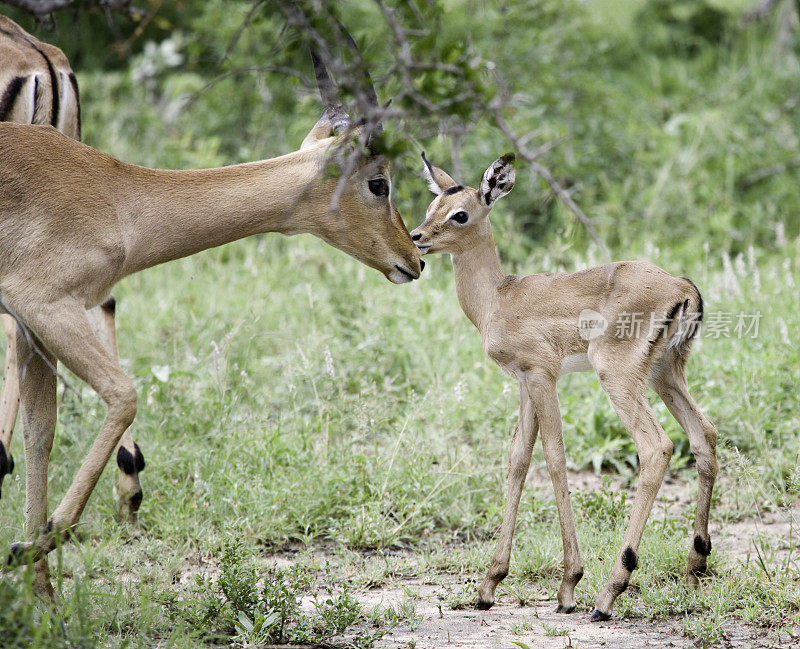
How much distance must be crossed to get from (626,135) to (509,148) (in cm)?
141

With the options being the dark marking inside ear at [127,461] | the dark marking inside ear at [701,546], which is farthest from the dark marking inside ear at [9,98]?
the dark marking inside ear at [701,546]

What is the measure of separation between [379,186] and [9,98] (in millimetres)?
1709

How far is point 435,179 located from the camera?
392cm

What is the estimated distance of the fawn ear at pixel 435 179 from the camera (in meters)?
3.87

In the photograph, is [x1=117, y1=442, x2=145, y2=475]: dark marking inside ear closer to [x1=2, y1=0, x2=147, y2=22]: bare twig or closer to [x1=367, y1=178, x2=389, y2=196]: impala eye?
[x1=367, y1=178, x2=389, y2=196]: impala eye

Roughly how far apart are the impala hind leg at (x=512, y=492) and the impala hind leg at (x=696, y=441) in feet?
1.75

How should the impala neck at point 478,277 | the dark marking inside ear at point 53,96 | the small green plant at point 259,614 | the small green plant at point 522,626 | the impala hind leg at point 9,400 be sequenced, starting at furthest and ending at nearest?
the impala hind leg at point 9,400 < the dark marking inside ear at point 53,96 < the impala neck at point 478,277 < the small green plant at point 522,626 < the small green plant at point 259,614

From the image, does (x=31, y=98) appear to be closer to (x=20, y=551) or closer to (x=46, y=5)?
(x=46, y=5)

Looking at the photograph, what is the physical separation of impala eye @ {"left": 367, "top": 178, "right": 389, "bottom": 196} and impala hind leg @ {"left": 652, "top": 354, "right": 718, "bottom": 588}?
1265mm

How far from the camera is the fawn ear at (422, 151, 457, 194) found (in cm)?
387

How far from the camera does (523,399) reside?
377cm

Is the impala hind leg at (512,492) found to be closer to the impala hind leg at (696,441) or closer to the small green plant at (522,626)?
the small green plant at (522,626)

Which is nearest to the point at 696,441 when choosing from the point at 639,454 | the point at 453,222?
the point at 639,454

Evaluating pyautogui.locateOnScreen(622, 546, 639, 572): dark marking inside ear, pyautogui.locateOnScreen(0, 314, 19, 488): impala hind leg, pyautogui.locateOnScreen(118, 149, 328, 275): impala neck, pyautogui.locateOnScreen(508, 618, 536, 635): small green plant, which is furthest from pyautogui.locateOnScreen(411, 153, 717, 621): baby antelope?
pyautogui.locateOnScreen(0, 314, 19, 488): impala hind leg
